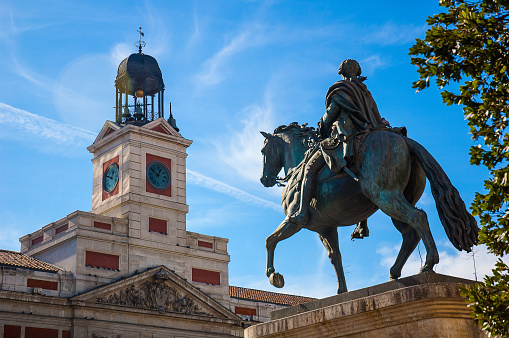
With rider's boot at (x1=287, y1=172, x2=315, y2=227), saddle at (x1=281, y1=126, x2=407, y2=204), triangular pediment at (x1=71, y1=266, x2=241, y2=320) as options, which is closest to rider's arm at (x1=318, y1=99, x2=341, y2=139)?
saddle at (x1=281, y1=126, x2=407, y2=204)

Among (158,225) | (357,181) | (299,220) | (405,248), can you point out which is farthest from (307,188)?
(158,225)

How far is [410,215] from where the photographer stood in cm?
870

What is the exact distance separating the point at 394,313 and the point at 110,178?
3551 centimetres

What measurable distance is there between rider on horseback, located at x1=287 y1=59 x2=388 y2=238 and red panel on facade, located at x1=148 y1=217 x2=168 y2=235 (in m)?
31.2

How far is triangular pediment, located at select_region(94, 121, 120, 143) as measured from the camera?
42769 millimetres

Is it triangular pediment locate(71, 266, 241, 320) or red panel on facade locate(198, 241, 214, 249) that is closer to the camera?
triangular pediment locate(71, 266, 241, 320)

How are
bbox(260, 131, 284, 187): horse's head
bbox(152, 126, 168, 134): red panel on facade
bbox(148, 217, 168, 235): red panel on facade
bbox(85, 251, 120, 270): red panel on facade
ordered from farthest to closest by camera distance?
Answer: bbox(152, 126, 168, 134): red panel on facade → bbox(148, 217, 168, 235): red panel on facade → bbox(85, 251, 120, 270): red panel on facade → bbox(260, 131, 284, 187): horse's head

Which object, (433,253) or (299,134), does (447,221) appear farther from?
(299,134)

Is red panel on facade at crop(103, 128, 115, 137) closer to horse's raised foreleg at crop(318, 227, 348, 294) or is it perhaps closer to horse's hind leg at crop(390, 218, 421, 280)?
horse's raised foreleg at crop(318, 227, 348, 294)

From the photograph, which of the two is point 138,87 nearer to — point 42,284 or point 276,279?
point 42,284

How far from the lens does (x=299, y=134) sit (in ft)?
35.1

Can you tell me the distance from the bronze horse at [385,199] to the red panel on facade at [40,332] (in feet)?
87.3

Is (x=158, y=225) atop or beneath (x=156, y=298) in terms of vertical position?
atop

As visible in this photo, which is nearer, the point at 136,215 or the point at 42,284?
the point at 42,284
